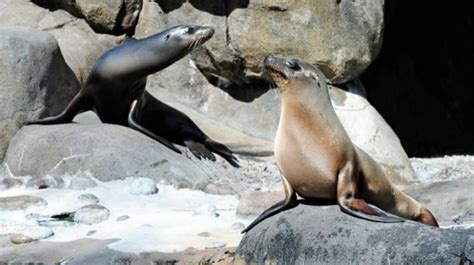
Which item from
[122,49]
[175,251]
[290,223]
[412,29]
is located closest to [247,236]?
[290,223]

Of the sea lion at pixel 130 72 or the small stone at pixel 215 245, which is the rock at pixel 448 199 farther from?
the sea lion at pixel 130 72

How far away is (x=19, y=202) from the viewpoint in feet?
23.4

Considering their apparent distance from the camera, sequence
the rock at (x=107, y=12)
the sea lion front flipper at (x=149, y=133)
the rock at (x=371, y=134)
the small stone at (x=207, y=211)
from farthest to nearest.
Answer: the rock at (x=107, y=12)
the rock at (x=371, y=134)
the sea lion front flipper at (x=149, y=133)
the small stone at (x=207, y=211)

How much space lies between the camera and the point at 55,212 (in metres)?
6.97

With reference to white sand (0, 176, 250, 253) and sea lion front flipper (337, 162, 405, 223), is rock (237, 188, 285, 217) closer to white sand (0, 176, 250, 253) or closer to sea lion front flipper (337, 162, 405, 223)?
white sand (0, 176, 250, 253)

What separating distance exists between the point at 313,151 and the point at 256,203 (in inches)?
63.0

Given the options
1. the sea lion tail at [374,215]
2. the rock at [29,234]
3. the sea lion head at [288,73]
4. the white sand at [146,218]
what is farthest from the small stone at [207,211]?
the sea lion tail at [374,215]

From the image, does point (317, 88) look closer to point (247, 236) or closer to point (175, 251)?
point (247, 236)

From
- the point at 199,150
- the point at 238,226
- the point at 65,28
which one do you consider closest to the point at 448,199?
the point at 238,226

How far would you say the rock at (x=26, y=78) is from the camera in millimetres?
8781

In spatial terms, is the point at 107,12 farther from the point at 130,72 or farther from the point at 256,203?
the point at 256,203

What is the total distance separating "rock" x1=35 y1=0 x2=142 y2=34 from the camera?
10.4 metres

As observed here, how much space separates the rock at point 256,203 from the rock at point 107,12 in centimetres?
409

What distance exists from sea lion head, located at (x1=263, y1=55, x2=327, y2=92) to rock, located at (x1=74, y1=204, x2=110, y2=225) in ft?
6.23
